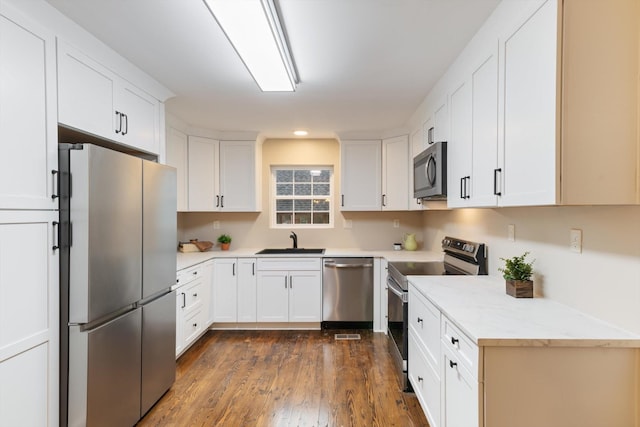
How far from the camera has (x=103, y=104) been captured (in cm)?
199

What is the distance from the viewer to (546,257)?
182cm

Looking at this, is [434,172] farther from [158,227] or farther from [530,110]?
[158,227]

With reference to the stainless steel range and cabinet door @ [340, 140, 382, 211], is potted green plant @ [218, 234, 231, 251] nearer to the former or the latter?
cabinet door @ [340, 140, 382, 211]

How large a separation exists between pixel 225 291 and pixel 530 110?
3.40 metres

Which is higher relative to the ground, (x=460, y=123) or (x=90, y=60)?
(x=90, y=60)

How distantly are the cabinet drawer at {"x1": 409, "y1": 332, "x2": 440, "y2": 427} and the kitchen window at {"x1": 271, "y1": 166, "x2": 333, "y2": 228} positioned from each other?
2514mm

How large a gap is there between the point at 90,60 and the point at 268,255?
2.48 metres

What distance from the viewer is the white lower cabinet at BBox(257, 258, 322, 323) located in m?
3.86

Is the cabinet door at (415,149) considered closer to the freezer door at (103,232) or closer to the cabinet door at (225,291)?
the cabinet door at (225,291)

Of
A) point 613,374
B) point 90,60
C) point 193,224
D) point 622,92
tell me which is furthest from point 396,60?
point 193,224

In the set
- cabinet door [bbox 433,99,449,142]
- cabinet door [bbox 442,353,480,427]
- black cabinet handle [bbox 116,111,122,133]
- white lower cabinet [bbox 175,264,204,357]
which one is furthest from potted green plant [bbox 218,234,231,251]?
cabinet door [bbox 442,353,480,427]

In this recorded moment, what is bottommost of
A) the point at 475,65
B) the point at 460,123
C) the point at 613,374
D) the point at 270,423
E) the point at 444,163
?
the point at 270,423

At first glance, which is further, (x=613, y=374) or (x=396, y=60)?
(x=396, y=60)

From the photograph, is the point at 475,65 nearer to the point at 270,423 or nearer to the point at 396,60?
the point at 396,60
